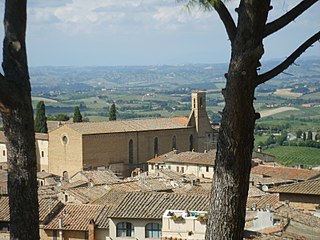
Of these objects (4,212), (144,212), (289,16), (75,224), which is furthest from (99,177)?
(289,16)

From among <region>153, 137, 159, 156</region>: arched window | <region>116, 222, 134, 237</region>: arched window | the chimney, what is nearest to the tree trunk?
<region>116, 222, 134, 237</region>: arched window

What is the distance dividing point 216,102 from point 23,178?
178 m

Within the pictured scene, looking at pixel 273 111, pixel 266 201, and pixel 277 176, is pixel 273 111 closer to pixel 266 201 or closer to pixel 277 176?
pixel 277 176

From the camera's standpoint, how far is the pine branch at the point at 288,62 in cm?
464

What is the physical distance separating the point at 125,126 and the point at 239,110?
162 feet

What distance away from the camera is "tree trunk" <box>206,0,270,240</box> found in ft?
14.8

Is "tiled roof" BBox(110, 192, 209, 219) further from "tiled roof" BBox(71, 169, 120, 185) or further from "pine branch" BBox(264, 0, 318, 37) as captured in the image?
"tiled roof" BBox(71, 169, 120, 185)

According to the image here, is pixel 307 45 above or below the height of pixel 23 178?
above

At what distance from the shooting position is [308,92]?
19688cm

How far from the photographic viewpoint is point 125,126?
53.8 metres

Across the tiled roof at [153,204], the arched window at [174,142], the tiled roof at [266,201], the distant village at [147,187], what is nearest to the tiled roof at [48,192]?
the distant village at [147,187]

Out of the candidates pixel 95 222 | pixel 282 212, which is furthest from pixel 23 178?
pixel 95 222

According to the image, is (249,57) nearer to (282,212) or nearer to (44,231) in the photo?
(282,212)

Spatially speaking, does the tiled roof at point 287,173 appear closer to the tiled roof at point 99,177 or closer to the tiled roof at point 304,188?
the tiled roof at point 99,177
